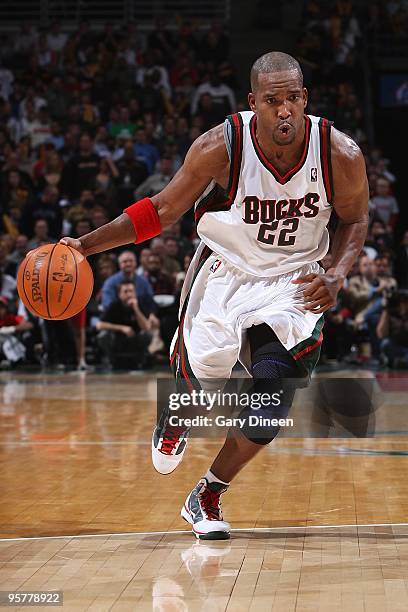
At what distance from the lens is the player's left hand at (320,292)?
175 inches

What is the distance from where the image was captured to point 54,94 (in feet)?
54.6

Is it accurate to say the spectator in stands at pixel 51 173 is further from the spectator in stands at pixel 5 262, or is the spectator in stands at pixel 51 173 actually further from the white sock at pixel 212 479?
the white sock at pixel 212 479

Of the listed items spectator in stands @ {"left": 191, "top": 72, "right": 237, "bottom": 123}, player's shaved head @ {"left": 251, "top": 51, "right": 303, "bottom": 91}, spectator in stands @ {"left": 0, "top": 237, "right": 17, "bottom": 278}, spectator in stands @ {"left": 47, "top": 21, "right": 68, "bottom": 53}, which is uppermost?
spectator in stands @ {"left": 47, "top": 21, "right": 68, "bottom": 53}

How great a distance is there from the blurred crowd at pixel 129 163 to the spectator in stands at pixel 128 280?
14mm

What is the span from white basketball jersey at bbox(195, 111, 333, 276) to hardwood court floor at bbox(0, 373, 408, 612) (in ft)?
3.90

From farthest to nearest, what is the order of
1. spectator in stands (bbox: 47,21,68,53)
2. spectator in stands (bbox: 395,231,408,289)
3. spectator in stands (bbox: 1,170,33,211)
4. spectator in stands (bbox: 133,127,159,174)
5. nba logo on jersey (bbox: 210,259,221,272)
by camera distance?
spectator in stands (bbox: 47,21,68,53), spectator in stands (bbox: 133,127,159,174), spectator in stands (bbox: 1,170,33,211), spectator in stands (bbox: 395,231,408,289), nba logo on jersey (bbox: 210,259,221,272)

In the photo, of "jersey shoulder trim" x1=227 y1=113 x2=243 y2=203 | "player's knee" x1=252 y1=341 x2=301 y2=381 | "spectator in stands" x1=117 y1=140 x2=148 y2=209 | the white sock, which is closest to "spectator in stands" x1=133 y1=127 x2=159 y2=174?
"spectator in stands" x1=117 y1=140 x2=148 y2=209

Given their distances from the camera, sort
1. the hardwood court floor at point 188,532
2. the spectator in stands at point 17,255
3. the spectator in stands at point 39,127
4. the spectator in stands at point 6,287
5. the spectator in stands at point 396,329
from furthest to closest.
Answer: the spectator in stands at point 39,127 → the spectator in stands at point 17,255 → the spectator in stands at point 6,287 → the spectator in stands at point 396,329 → the hardwood court floor at point 188,532

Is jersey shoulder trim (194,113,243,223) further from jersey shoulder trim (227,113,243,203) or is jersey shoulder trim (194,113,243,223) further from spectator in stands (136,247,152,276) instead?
spectator in stands (136,247,152,276)

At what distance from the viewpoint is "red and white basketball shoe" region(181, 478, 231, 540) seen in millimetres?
4547

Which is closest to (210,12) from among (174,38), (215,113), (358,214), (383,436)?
(174,38)

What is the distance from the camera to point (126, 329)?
12.4 m

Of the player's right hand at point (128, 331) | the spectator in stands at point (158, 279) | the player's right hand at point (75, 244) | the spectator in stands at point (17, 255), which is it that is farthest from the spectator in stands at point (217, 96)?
the player's right hand at point (75, 244)

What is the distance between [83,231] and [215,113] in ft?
13.0
